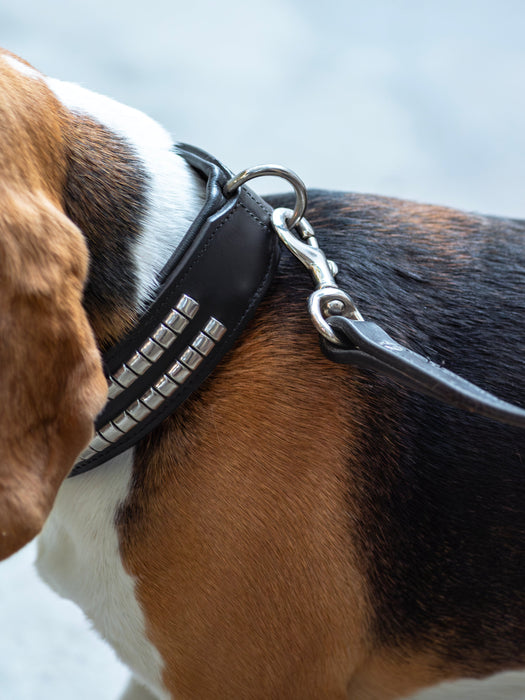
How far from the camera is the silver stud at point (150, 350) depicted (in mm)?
1142

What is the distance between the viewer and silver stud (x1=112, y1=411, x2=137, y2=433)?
1160 mm

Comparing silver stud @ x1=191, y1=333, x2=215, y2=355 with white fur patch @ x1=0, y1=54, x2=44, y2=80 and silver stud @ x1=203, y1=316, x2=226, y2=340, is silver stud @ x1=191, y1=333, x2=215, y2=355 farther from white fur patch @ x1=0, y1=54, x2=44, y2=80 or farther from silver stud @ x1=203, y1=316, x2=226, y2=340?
white fur patch @ x1=0, y1=54, x2=44, y2=80

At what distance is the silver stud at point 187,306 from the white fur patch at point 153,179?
0.18ft

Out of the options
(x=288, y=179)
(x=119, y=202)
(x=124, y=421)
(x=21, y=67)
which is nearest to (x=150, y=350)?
(x=124, y=421)

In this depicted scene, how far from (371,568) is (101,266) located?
63 centimetres

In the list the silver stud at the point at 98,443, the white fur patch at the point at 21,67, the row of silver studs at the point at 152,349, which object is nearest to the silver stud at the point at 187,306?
the row of silver studs at the point at 152,349

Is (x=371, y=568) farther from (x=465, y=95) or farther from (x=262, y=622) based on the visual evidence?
(x=465, y=95)

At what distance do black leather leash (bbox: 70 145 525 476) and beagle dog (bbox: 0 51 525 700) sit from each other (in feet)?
0.14

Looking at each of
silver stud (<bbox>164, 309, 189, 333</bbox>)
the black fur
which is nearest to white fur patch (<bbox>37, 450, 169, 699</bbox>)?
silver stud (<bbox>164, 309, 189, 333</bbox>)

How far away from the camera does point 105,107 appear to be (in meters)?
1.30

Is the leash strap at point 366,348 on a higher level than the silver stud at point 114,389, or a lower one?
higher

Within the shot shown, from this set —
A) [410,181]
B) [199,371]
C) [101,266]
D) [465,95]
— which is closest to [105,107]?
[101,266]

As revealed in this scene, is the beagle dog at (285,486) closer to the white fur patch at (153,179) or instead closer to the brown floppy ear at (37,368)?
the white fur patch at (153,179)

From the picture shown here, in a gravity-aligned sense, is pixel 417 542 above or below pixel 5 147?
below
